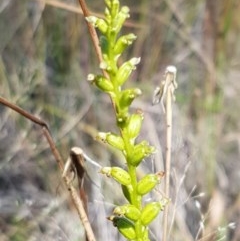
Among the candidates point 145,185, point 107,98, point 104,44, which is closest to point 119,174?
point 145,185

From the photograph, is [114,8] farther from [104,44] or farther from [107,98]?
[107,98]

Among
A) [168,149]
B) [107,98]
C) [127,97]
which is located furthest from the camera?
[107,98]

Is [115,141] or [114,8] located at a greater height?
[114,8]

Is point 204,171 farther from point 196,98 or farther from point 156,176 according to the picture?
point 156,176

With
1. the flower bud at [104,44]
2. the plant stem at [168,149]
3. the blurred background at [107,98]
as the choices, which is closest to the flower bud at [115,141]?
the flower bud at [104,44]

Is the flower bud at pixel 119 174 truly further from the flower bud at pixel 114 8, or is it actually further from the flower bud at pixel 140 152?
the flower bud at pixel 114 8

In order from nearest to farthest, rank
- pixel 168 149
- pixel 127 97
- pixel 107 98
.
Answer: pixel 127 97, pixel 168 149, pixel 107 98

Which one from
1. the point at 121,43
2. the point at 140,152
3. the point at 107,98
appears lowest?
the point at 107,98

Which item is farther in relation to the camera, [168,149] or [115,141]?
[168,149]
